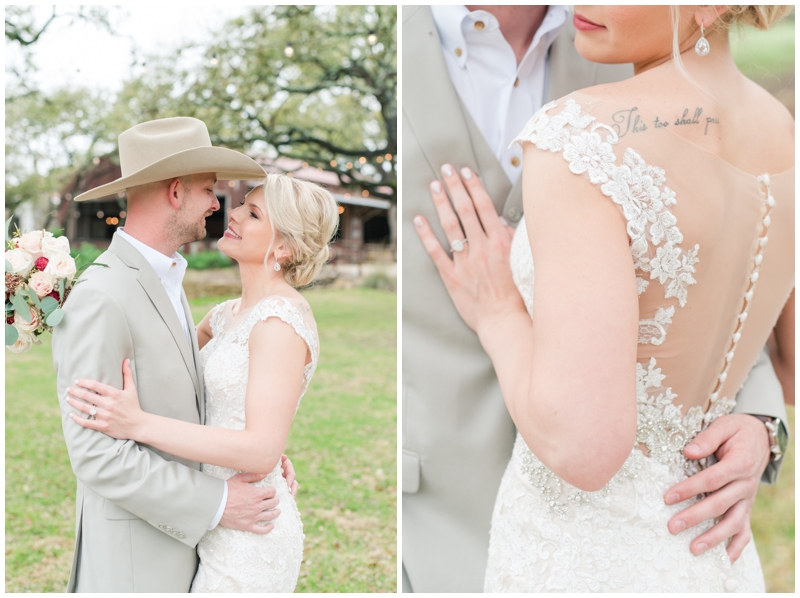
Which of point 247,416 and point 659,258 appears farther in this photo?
point 247,416

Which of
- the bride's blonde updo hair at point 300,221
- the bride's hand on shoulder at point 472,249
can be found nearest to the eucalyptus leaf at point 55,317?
the bride's blonde updo hair at point 300,221

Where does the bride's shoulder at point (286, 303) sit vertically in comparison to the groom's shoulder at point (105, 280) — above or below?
below

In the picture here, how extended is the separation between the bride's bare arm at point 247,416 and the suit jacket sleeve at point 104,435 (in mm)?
35

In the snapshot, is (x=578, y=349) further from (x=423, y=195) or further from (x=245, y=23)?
(x=245, y=23)

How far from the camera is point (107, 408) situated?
60.3 inches

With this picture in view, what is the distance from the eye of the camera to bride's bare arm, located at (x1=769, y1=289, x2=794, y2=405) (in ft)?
6.10

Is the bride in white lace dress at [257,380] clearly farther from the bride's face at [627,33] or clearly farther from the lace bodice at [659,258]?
the bride's face at [627,33]

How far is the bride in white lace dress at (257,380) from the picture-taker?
5.36ft

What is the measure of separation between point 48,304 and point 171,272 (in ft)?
1.12

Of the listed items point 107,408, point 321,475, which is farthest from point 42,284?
point 321,475

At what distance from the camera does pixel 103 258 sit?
5.53 feet

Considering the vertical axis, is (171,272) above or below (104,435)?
above

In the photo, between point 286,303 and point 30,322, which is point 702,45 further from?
point 30,322

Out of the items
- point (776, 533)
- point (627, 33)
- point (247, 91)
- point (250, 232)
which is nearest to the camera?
point (627, 33)
